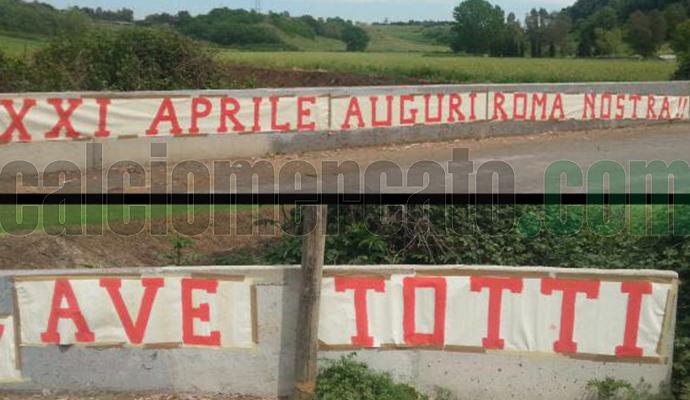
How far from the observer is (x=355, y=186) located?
13.1m

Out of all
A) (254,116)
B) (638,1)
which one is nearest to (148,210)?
(254,116)

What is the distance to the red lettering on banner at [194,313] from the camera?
22.5ft

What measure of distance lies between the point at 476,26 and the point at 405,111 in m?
76.3

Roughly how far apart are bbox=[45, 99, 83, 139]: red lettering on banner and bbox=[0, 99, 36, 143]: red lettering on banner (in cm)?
33

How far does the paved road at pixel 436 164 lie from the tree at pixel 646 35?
57.2 metres

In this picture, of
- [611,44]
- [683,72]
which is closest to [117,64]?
[683,72]

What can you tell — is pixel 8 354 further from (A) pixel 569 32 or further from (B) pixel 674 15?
(A) pixel 569 32

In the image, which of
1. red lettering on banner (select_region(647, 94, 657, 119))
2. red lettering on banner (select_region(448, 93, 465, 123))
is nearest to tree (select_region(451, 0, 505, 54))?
red lettering on banner (select_region(647, 94, 657, 119))

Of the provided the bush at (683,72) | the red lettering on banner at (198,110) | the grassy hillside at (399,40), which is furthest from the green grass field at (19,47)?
the grassy hillside at (399,40)

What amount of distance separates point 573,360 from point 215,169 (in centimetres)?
869

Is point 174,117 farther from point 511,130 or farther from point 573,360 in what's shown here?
point 573,360

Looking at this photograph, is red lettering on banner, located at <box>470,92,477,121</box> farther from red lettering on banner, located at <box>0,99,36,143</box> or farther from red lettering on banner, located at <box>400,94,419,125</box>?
red lettering on banner, located at <box>0,99,36,143</box>

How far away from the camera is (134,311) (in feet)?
22.5

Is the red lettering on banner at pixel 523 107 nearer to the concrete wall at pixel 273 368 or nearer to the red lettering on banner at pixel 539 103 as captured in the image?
the red lettering on banner at pixel 539 103
